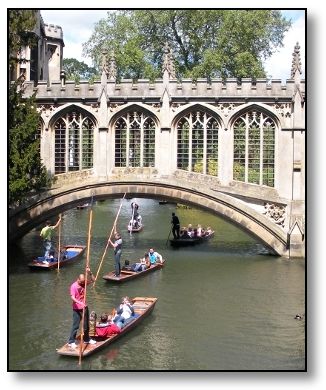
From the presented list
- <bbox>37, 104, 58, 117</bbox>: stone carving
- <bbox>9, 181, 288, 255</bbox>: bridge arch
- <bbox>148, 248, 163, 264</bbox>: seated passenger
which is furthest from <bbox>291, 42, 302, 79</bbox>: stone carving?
<bbox>37, 104, 58, 117</bbox>: stone carving

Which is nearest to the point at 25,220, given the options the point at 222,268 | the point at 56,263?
the point at 56,263

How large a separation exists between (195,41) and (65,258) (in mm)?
10466

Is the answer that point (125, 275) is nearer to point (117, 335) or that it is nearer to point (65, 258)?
point (65, 258)

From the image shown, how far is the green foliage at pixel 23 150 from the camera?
20203 mm

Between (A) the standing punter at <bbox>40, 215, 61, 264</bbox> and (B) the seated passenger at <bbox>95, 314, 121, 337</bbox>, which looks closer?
(B) the seated passenger at <bbox>95, 314, 121, 337</bbox>

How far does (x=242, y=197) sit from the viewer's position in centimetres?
2277

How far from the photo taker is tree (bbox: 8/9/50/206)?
20062 millimetres

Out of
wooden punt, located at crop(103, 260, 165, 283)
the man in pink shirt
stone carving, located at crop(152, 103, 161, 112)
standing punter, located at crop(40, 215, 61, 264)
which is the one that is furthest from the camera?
stone carving, located at crop(152, 103, 161, 112)

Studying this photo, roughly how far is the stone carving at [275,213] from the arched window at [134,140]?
3767mm

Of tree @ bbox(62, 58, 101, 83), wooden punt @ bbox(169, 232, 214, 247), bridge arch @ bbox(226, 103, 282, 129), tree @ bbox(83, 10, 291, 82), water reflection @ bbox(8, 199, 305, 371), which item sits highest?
tree @ bbox(62, 58, 101, 83)

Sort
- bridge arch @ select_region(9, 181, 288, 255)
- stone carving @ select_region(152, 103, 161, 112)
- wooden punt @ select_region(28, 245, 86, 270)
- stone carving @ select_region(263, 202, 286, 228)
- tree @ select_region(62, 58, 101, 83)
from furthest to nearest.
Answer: tree @ select_region(62, 58, 101, 83) → stone carving @ select_region(152, 103, 161, 112) → bridge arch @ select_region(9, 181, 288, 255) → stone carving @ select_region(263, 202, 286, 228) → wooden punt @ select_region(28, 245, 86, 270)

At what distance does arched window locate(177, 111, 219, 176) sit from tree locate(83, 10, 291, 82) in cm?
348

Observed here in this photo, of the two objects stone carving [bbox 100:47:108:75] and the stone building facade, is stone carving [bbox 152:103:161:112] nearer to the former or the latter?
the stone building facade

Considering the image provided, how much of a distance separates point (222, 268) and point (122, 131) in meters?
5.35
